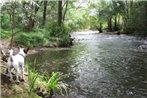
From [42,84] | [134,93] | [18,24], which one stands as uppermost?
[18,24]

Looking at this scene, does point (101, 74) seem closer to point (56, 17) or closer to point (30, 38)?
→ point (30, 38)

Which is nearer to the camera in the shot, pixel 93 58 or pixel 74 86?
pixel 74 86

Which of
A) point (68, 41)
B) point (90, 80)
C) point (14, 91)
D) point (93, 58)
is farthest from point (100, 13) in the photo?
point (14, 91)

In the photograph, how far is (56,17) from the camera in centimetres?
3478

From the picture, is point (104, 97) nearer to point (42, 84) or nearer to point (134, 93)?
point (134, 93)

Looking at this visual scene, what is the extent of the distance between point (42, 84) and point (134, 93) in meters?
3.19

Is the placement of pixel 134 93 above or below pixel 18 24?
below

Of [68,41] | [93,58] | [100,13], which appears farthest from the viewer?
[100,13]

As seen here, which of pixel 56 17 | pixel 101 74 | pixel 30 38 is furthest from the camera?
pixel 56 17

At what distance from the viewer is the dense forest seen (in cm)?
1932

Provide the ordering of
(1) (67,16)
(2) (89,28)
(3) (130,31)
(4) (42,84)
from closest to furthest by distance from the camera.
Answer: (4) (42,84), (1) (67,16), (3) (130,31), (2) (89,28)

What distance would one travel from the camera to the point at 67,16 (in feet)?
129

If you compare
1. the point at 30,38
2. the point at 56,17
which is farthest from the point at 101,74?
the point at 56,17

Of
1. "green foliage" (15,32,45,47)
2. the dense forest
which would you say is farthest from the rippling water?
the dense forest
